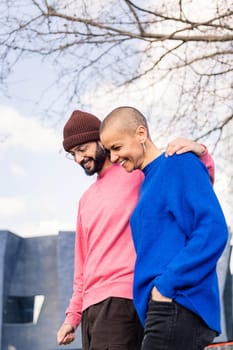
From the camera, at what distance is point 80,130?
2.58m

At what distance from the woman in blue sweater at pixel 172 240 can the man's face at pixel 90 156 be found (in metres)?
0.41

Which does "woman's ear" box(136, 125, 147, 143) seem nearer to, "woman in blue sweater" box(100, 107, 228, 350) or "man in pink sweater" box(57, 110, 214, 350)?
"woman in blue sweater" box(100, 107, 228, 350)

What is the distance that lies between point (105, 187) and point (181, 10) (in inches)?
141

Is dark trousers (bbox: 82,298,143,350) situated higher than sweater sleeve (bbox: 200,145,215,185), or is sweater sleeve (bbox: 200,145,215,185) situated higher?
sweater sleeve (bbox: 200,145,215,185)

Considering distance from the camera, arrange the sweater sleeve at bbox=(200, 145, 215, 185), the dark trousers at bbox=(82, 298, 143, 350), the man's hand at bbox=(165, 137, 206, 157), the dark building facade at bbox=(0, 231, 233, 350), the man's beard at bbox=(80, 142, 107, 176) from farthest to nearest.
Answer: the dark building facade at bbox=(0, 231, 233, 350), the man's beard at bbox=(80, 142, 107, 176), the dark trousers at bbox=(82, 298, 143, 350), the sweater sleeve at bbox=(200, 145, 215, 185), the man's hand at bbox=(165, 137, 206, 157)

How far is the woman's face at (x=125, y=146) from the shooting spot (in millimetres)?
2086

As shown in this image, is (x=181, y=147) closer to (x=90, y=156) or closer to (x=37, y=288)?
(x=90, y=156)

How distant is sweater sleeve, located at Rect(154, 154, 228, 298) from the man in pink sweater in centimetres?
17

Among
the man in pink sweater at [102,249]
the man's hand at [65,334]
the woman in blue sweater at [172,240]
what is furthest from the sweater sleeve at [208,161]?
the man's hand at [65,334]

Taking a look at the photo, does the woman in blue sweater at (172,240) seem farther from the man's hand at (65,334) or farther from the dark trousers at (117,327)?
the man's hand at (65,334)

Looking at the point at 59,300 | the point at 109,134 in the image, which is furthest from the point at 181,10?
the point at 59,300

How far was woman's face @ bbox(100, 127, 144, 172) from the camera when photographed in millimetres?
2086

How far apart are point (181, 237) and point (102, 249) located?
1.79 ft

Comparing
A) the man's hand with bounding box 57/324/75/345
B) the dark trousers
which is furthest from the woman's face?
the man's hand with bounding box 57/324/75/345
